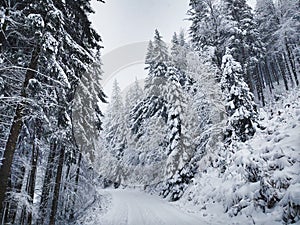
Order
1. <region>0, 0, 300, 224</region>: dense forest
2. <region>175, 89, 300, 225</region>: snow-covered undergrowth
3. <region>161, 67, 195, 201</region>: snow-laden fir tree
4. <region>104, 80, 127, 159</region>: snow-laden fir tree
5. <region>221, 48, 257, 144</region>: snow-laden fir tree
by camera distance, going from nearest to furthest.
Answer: <region>175, 89, 300, 225</region>: snow-covered undergrowth → <region>0, 0, 300, 224</region>: dense forest → <region>221, 48, 257, 144</region>: snow-laden fir tree → <region>161, 67, 195, 201</region>: snow-laden fir tree → <region>104, 80, 127, 159</region>: snow-laden fir tree

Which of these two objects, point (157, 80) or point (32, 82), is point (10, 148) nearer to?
point (32, 82)

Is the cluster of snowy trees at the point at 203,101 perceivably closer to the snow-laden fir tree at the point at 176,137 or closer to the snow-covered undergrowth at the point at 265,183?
the snow-laden fir tree at the point at 176,137

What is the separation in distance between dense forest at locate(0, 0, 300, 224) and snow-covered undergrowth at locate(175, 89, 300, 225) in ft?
0.14

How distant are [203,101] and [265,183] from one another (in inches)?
370

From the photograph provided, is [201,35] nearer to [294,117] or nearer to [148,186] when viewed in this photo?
[294,117]

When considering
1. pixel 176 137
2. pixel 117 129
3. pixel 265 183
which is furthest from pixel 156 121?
pixel 117 129

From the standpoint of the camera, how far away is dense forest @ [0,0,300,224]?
6.46 metres

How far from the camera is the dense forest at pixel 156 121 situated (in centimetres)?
646

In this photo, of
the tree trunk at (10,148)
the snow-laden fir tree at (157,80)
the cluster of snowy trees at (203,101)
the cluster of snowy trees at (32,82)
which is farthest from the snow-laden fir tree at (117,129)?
the tree trunk at (10,148)

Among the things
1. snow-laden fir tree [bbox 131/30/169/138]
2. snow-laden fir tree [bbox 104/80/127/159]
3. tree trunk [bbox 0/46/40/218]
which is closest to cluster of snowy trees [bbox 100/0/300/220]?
snow-laden fir tree [bbox 131/30/169/138]

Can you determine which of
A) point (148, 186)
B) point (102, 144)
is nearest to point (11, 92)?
point (148, 186)

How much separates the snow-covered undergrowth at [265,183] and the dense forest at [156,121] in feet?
0.14

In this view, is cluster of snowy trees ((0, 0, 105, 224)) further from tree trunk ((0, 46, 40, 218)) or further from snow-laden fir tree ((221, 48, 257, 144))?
snow-laden fir tree ((221, 48, 257, 144))

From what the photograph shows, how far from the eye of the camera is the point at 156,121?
976 inches
